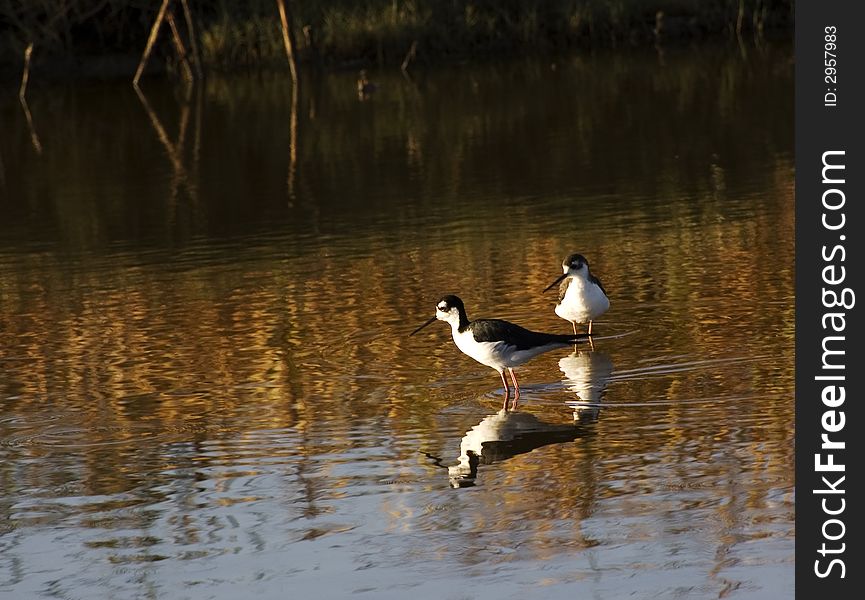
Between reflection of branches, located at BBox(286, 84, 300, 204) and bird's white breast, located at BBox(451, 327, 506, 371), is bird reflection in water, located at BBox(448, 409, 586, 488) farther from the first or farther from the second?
reflection of branches, located at BBox(286, 84, 300, 204)

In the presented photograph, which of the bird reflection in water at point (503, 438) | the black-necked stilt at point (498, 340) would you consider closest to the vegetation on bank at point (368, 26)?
the black-necked stilt at point (498, 340)

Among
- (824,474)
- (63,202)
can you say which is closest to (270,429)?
(824,474)

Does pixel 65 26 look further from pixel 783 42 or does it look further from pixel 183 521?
pixel 183 521

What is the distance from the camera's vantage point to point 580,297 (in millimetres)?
12398

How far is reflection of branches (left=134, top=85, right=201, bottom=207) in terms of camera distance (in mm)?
24422

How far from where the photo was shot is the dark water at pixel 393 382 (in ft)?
26.2

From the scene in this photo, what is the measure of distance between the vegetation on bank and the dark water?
63.7 feet

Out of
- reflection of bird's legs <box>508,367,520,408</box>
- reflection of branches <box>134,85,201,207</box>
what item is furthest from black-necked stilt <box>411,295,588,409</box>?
reflection of branches <box>134,85,201,207</box>

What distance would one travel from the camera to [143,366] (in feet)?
41.0

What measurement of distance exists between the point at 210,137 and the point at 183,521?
22.3 m

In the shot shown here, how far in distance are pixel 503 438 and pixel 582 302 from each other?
253 centimetres

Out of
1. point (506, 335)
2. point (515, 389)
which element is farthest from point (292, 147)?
point (506, 335)

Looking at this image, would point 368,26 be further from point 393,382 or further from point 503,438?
point 503,438

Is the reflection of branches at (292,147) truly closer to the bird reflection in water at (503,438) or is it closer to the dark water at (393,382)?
the dark water at (393,382)
